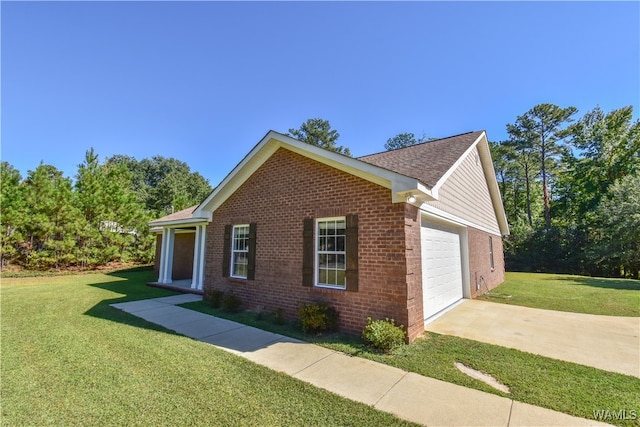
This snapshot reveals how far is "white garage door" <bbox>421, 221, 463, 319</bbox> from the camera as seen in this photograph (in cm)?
706

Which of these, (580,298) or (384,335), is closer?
(384,335)

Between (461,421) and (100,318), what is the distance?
8210mm

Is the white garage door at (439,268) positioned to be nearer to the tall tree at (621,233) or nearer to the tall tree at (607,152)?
the tall tree at (621,233)

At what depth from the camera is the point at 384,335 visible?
506 cm

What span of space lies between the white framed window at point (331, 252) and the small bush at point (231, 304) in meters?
2.84

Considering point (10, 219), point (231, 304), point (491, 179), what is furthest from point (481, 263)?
point (10, 219)

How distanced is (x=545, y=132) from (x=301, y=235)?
114 feet

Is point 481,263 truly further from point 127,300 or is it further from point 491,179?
point 127,300

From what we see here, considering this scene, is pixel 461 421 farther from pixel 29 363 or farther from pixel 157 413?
pixel 29 363

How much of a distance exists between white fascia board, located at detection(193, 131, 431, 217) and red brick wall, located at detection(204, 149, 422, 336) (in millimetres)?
189

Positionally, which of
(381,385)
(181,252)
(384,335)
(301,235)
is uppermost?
(301,235)

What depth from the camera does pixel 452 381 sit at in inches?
156

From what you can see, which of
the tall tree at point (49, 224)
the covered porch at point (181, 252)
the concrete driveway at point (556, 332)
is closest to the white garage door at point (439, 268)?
the concrete driveway at point (556, 332)

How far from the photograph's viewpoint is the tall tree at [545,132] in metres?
28.4
